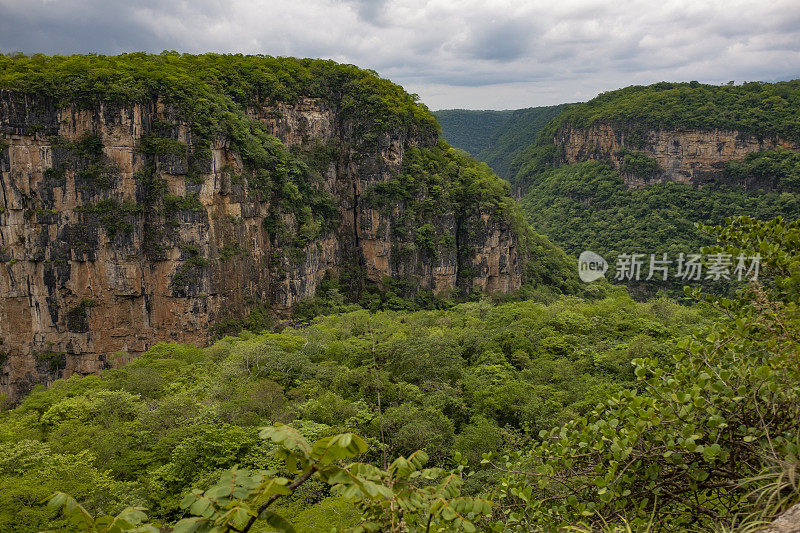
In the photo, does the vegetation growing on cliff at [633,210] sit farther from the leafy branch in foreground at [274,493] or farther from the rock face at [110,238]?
the leafy branch in foreground at [274,493]

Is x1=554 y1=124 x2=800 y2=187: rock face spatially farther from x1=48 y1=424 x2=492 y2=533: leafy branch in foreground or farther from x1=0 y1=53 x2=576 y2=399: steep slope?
x1=48 y1=424 x2=492 y2=533: leafy branch in foreground

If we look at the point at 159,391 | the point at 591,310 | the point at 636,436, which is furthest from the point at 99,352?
the point at 636,436

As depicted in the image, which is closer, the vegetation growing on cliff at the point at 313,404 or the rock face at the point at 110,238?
the vegetation growing on cliff at the point at 313,404

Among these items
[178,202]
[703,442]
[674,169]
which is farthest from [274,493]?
[674,169]

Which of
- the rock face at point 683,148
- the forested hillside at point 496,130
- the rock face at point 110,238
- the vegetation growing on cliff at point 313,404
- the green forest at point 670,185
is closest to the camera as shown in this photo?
the vegetation growing on cliff at point 313,404

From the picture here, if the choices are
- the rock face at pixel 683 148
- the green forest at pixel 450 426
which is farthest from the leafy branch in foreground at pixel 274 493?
the rock face at pixel 683 148

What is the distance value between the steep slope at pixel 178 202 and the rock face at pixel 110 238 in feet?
0.21

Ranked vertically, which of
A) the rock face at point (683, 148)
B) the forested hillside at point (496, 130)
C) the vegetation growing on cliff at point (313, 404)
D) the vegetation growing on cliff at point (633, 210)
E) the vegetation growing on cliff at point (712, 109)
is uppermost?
the forested hillside at point (496, 130)

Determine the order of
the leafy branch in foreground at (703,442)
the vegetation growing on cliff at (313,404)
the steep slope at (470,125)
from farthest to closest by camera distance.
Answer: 1. the steep slope at (470,125)
2. the vegetation growing on cliff at (313,404)
3. the leafy branch in foreground at (703,442)

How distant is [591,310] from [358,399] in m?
11.1

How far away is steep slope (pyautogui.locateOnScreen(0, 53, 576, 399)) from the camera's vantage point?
23156 millimetres

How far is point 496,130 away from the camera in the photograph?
11750 cm

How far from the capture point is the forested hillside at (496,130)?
10012cm

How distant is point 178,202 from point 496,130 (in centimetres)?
10345
